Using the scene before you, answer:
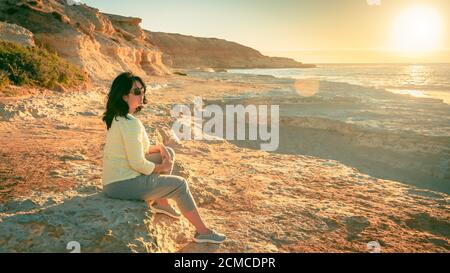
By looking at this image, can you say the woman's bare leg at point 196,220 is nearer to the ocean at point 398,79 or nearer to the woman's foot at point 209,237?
the woman's foot at point 209,237

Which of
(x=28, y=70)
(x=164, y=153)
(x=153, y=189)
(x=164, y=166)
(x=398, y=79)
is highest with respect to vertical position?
(x=398, y=79)

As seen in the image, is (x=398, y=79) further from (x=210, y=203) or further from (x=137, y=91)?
(x=137, y=91)

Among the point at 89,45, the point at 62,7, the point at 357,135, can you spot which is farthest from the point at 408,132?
the point at 62,7

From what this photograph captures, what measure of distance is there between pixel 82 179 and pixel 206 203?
1.78 meters

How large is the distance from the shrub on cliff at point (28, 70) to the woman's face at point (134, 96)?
8.22 m

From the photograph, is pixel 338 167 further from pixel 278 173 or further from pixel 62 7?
pixel 62 7

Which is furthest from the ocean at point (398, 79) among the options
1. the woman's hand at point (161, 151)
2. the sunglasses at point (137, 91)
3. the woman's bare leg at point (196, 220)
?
the sunglasses at point (137, 91)

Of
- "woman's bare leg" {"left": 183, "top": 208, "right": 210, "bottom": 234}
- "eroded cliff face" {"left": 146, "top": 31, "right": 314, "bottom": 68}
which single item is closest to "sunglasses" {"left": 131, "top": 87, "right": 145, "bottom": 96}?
"woman's bare leg" {"left": 183, "top": 208, "right": 210, "bottom": 234}

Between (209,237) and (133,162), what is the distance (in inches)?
46.9

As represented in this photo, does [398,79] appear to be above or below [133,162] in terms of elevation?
above

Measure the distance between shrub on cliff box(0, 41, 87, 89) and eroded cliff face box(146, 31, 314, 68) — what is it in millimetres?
77978

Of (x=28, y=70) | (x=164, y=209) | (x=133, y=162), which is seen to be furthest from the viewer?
(x=28, y=70)

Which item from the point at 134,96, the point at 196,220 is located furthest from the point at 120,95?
the point at 196,220

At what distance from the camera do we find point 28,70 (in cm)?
1204
